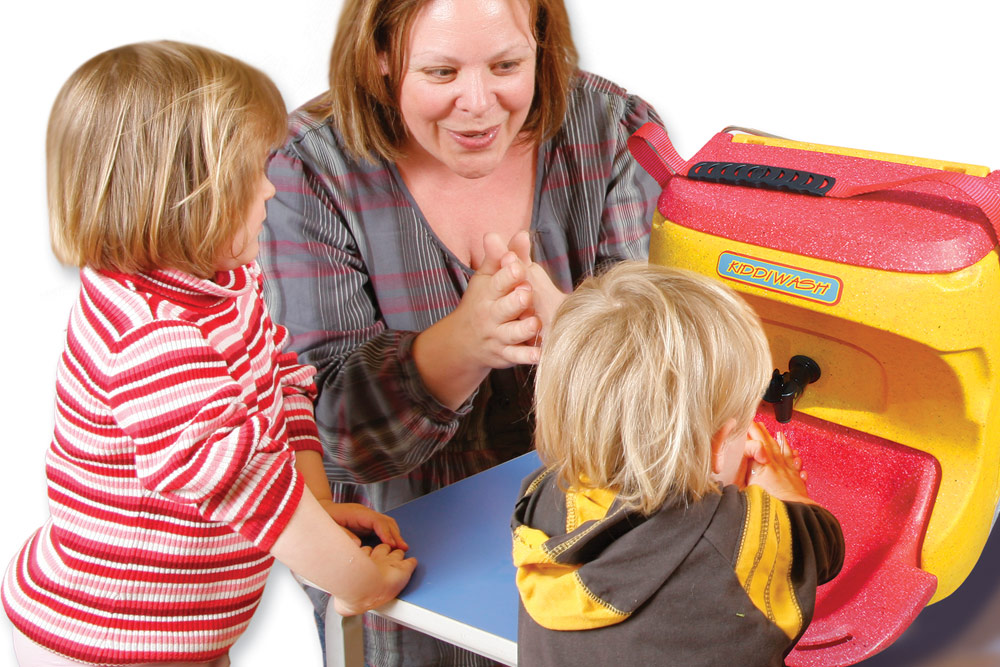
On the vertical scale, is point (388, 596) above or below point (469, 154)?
below

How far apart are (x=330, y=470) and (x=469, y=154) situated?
439 millimetres

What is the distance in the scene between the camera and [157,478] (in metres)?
0.74

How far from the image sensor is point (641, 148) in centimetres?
96

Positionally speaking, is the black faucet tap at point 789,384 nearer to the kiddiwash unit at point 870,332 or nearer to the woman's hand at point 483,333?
the kiddiwash unit at point 870,332

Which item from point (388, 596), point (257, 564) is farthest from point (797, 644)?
point (257, 564)

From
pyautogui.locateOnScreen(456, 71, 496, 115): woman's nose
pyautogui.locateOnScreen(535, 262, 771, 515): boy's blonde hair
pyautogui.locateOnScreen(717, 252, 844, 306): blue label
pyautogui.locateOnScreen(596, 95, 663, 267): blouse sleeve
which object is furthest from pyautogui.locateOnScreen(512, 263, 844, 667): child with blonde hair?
pyautogui.locateOnScreen(596, 95, 663, 267): blouse sleeve

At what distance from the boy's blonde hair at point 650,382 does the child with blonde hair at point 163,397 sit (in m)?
0.25

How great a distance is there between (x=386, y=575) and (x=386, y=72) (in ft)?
1.76

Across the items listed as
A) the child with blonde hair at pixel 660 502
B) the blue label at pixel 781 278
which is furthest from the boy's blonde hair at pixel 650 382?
the blue label at pixel 781 278

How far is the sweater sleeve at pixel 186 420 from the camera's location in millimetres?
729

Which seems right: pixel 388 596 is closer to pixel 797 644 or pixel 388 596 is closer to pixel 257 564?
pixel 257 564

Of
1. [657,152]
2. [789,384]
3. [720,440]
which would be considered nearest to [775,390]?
[789,384]

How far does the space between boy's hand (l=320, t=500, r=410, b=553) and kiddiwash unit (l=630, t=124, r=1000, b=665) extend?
0.37 m

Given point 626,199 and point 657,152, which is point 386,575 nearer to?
point 657,152
